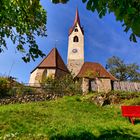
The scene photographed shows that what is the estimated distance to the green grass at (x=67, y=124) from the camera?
10.4 metres

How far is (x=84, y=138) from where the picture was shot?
9.86 meters

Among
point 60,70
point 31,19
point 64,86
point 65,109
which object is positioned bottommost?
point 65,109

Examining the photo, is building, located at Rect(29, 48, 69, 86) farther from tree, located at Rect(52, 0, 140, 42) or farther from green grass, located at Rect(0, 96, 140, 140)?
tree, located at Rect(52, 0, 140, 42)

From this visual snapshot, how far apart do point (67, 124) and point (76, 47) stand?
214 feet

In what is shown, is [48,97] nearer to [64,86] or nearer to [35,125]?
[64,86]

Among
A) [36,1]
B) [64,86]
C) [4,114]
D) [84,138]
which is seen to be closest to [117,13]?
[36,1]

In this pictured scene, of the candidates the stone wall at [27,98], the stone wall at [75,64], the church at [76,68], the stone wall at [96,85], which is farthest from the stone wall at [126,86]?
the stone wall at [75,64]

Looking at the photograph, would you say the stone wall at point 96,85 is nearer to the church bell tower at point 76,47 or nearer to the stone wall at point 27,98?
the stone wall at point 27,98

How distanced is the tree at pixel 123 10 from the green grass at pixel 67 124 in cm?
611

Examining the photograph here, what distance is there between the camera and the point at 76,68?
234 feet

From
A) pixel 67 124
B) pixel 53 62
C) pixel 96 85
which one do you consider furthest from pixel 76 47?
pixel 67 124

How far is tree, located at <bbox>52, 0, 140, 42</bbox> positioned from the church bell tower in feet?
216

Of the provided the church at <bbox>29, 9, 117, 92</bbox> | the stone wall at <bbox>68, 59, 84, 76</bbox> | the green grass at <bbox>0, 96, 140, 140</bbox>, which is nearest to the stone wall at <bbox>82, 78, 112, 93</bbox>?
the church at <bbox>29, 9, 117, 92</bbox>

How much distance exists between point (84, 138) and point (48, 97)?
16.4 meters
